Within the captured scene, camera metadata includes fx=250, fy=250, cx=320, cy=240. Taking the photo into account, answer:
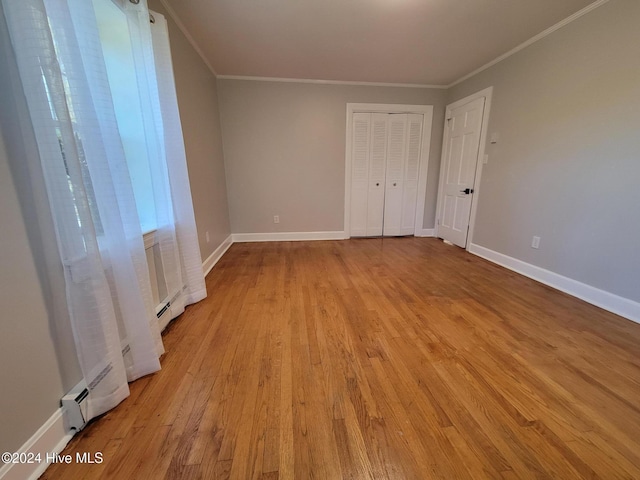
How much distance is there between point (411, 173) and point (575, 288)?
2656 millimetres

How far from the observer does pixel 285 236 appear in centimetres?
429

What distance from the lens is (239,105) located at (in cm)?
374

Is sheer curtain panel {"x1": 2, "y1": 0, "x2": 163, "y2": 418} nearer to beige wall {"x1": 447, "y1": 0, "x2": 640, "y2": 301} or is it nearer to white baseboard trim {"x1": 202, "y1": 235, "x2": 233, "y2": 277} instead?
A: white baseboard trim {"x1": 202, "y1": 235, "x2": 233, "y2": 277}

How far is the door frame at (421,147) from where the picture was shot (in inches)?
156

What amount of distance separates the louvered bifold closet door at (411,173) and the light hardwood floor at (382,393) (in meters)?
2.27

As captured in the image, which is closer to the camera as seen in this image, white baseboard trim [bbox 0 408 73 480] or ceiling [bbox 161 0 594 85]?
white baseboard trim [bbox 0 408 73 480]

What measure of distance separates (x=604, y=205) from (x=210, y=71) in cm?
452

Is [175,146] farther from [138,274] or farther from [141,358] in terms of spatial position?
[141,358]

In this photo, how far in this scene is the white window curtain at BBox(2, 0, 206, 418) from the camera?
3.01 feet

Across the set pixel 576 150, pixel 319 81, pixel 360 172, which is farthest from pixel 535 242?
pixel 319 81

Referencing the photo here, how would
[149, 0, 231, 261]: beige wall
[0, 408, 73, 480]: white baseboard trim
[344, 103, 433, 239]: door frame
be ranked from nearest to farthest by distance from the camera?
[0, 408, 73, 480]: white baseboard trim < [149, 0, 231, 261]: beige wall < [344, 103, 433, 239]: door frame

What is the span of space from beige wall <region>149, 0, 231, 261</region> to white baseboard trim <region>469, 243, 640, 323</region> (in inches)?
143

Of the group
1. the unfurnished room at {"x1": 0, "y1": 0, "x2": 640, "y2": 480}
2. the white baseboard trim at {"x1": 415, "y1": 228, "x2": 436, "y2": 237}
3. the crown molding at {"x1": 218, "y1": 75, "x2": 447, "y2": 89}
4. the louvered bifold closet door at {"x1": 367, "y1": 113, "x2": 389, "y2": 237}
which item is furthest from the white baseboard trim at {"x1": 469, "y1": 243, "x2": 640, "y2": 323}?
the crown molding at {"x1": 218, "y1": 75, "x2": 447, "y2": 89}

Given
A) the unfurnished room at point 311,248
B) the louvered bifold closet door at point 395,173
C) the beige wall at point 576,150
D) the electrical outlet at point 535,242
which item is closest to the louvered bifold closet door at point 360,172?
the unfurnished room at point 311,248
